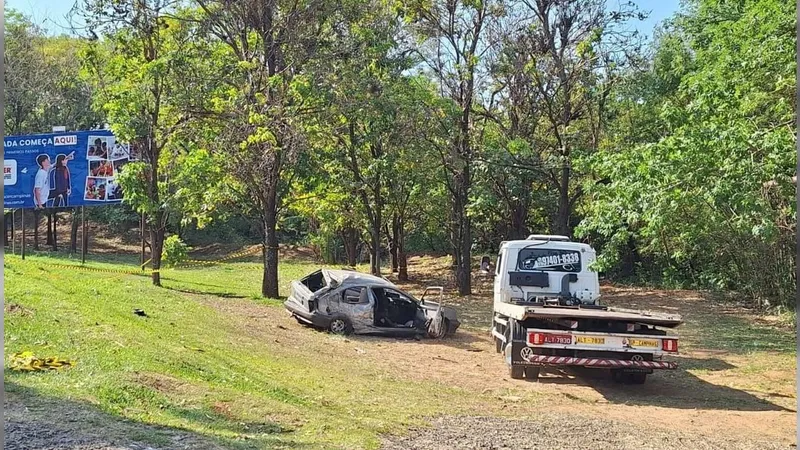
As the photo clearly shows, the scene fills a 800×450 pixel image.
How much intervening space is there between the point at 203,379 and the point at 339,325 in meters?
7.29

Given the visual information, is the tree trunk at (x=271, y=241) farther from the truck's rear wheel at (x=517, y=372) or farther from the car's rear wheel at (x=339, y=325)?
the truck's rear wheel at (x=517, y=372)

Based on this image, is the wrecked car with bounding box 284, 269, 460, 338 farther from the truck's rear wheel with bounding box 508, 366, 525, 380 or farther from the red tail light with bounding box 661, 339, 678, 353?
the red tail light with bounding box 661, 339, 678, 353

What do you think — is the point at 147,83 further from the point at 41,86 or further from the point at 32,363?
the point at 41,86

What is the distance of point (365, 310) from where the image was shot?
15258 mm

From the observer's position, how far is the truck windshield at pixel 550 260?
1296 cm

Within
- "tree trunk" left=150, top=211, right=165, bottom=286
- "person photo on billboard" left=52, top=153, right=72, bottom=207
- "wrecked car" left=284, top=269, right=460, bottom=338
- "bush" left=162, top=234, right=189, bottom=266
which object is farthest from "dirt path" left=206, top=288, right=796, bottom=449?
"person photo on billboard" left=52, top=153, right=72, bottom=207

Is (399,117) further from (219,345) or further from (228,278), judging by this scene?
(219,345)

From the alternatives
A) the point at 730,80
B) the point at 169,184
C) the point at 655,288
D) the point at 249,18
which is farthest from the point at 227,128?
the point at 655,288

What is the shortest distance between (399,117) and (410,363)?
12.1 m

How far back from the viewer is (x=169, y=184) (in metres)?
23.4

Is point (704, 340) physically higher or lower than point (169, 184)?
lower

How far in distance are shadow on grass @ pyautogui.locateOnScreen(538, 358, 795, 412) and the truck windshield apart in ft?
6.19

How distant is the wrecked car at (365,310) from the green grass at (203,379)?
4.29 feet

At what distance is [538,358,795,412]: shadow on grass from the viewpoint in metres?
9.88
